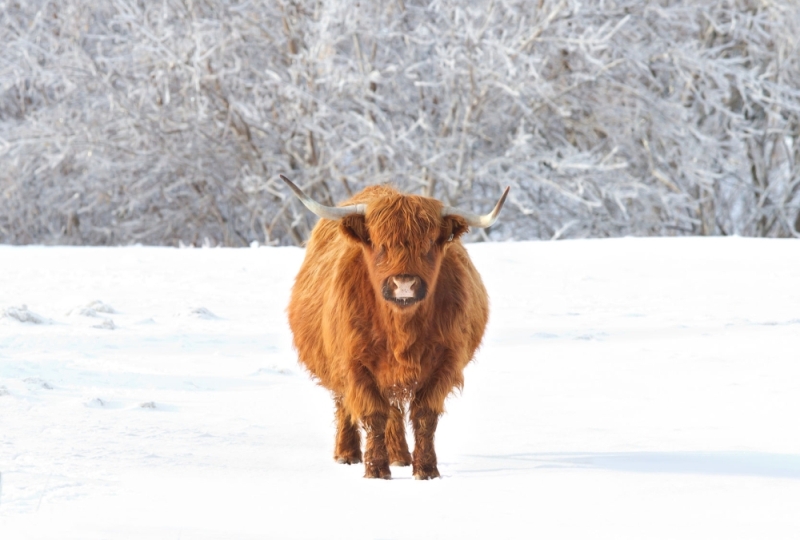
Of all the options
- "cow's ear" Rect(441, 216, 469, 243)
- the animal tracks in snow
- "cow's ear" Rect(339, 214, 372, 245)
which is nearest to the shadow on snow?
"cow's ear" Rect(441, 216, 469, 243)

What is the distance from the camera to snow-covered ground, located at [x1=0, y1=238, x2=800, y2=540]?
4.03 m

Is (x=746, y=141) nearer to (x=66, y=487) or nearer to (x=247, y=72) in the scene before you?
(x=247, y=72)

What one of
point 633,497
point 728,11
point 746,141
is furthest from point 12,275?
point 746,141

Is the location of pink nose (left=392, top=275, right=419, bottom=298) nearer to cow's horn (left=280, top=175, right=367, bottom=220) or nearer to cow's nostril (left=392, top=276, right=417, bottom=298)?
cow's nostril (left=392, top=276, right=417, bottom=298)

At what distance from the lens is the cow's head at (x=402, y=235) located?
4926mm

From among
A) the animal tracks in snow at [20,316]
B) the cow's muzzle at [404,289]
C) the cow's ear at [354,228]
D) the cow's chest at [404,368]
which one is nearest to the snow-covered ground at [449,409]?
the animal tracks in snow at [20,316]

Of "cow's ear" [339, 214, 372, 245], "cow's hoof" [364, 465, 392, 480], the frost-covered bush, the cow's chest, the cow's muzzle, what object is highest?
"cow's ear" [339, 214, 372, 245]

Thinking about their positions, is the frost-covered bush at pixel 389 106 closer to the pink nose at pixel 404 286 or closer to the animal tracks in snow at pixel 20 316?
the animal tracks in snow at pixel 20 316

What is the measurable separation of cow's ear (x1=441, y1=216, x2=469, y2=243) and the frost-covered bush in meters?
11.0

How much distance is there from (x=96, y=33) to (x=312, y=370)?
15.2 m

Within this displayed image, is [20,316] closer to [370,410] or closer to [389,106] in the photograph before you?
[370,410]

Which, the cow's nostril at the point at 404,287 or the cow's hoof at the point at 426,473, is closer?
the cow's nostril at the point at 404,287

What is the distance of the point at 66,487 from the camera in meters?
4.17

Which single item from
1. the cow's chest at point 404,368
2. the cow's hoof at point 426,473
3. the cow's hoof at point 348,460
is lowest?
the cow's hoof at point 348,460
